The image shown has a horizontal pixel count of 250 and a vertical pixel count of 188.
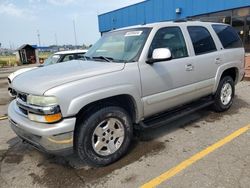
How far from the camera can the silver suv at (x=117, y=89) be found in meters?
2.75

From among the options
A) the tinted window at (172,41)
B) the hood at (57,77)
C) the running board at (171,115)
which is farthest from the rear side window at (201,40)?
the hood at (57,77)

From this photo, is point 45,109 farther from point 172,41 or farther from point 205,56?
point 205,56

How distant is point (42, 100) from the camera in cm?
270

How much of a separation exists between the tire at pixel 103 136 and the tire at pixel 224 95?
250 cm

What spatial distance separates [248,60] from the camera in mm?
8773

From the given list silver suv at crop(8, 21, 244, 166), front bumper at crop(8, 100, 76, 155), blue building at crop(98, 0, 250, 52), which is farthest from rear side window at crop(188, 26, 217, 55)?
blue building at crop(98, 0, 250, 52)

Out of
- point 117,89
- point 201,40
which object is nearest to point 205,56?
point 201,40

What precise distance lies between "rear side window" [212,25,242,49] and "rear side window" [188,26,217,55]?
0.36 metres

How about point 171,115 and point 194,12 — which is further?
point 194,12

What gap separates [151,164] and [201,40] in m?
2.56

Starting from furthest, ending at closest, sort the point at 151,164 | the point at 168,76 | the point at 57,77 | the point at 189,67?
the point at 189,67, the point at 168,76, the point at 151,164, the point at 57,77

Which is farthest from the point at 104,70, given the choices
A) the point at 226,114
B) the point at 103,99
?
the point at 226,114

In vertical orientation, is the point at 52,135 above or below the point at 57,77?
below

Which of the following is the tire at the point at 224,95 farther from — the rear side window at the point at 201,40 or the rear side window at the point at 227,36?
the rear side window at the point at 201,40
